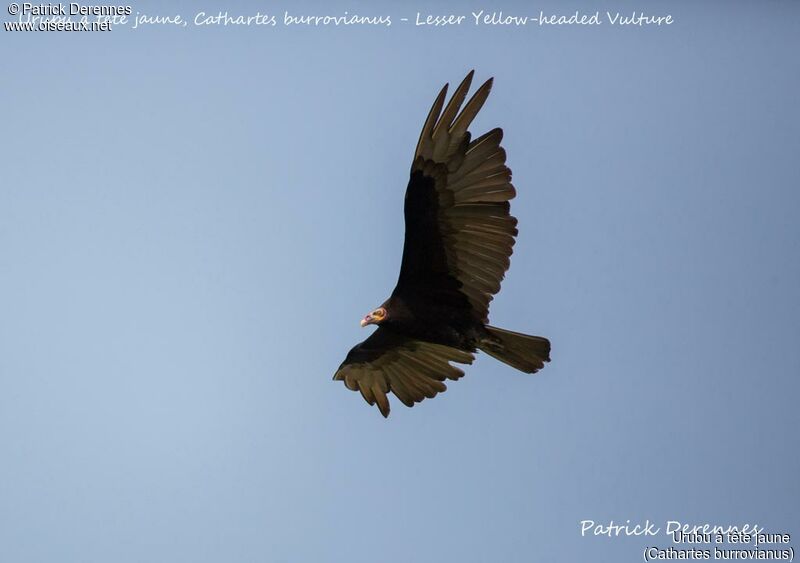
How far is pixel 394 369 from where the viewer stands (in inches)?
499

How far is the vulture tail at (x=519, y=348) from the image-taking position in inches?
446

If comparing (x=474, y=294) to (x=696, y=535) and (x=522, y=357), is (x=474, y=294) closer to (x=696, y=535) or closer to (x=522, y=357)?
(x=522, y=357)

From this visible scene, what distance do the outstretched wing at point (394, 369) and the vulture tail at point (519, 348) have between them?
1.10 metres

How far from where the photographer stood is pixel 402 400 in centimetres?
1256

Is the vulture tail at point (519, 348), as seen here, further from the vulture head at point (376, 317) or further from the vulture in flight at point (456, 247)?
the vulture head at point (376, 317)

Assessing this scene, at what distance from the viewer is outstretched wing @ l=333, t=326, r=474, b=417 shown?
41.1ft

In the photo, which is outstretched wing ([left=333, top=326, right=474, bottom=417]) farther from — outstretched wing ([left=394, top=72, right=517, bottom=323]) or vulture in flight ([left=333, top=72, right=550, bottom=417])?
outstretched wing ([left=394, top=72, right=517, bottom=323])

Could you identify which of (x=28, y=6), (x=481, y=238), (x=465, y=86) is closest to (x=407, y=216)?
(x=481, y=238)

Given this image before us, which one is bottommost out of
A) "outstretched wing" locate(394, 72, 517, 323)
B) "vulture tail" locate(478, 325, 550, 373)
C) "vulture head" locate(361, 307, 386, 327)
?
"vulture tail" locate(478, 325, 550, 373)

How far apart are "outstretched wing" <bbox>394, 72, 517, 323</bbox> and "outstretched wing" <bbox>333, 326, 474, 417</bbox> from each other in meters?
1.08

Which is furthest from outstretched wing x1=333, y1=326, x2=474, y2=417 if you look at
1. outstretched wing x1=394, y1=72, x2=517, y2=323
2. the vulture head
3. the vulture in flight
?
outstretched wing x1=394, y1=72, x2=517, y2=323

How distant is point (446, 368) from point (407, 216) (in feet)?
→ 6.91

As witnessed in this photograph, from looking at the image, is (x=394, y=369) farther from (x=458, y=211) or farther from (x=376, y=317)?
(x=458, y=211)

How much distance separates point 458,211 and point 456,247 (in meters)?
0.40
